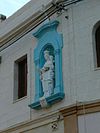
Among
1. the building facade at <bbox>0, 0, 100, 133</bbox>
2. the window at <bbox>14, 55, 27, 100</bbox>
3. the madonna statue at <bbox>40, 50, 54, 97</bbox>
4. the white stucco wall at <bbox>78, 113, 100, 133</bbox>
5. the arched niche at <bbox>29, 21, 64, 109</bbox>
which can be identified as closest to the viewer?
the white stucco wall at <bbox>78, 113, 100, 133</bbox>

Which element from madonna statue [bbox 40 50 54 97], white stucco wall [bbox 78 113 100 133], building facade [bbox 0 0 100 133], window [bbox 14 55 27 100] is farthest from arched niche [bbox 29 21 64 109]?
white stucco wall [bbox 78 113 100 133]

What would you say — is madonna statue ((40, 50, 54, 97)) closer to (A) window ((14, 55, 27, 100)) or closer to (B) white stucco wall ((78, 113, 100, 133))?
(A) window ((14, 55, 27, 100))

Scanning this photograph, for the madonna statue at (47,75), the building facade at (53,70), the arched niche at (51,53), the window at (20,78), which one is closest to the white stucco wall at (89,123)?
the building facade at (53,70)

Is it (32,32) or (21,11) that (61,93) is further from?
(21,11)

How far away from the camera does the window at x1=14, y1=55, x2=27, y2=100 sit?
20.3 m

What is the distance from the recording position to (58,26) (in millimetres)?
18766

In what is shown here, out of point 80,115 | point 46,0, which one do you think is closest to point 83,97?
point 80,115

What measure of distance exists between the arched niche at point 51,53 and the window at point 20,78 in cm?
126

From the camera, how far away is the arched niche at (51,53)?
17.7 metres

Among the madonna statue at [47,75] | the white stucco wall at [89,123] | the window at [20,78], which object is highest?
the window at [20,78]

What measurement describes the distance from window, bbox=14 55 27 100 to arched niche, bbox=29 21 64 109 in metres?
1.26

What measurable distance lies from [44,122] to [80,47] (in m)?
2.88

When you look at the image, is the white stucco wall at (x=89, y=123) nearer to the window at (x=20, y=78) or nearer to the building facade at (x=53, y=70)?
the building facade at (x=53, y=70)

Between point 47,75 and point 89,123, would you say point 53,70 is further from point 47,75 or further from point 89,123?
point 89,123
